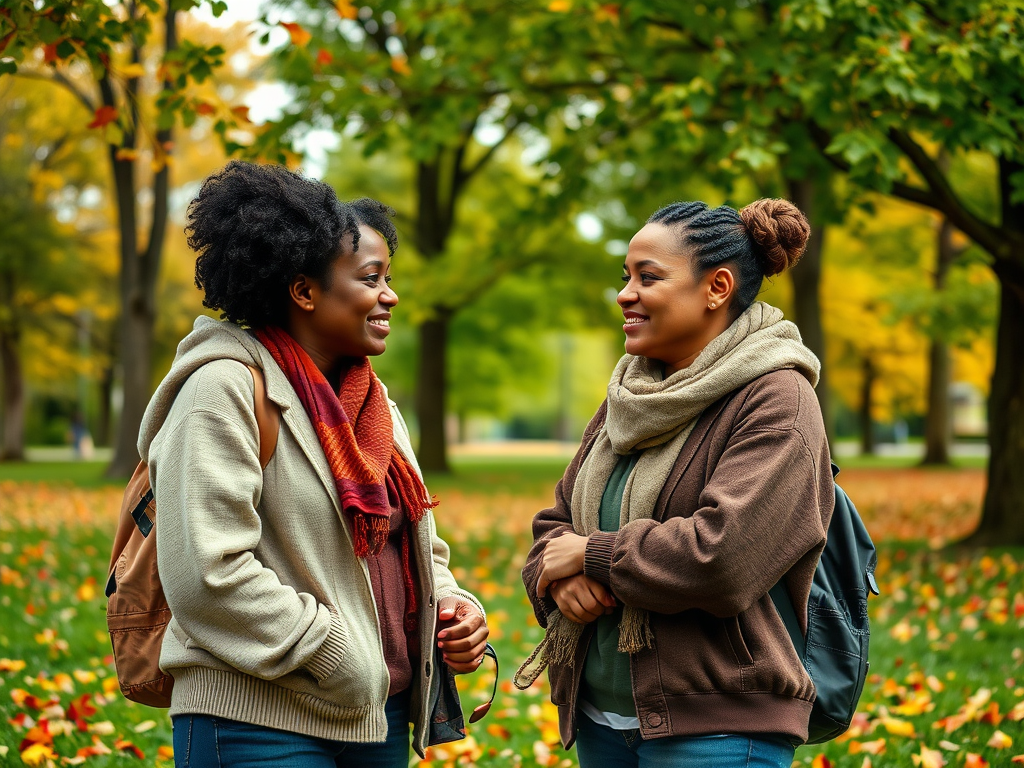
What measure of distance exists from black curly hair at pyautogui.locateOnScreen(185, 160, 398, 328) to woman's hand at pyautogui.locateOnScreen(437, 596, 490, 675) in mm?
913

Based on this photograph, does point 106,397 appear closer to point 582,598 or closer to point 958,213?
point 958,213

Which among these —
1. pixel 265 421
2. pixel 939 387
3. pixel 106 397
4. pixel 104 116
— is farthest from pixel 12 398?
pixel 265 421

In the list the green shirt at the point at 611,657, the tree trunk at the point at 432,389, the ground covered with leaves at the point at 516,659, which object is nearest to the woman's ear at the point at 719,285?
the green shirt at the point at 611,657

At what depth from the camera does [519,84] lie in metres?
8.80

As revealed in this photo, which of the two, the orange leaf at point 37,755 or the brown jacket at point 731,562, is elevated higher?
the brown jacket at point 731,562

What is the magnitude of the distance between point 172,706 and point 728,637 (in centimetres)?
128

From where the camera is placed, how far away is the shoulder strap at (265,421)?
7.26 feet

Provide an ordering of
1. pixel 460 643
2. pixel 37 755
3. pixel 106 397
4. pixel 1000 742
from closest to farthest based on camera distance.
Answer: pixel 460 643
pixel 37 755
pixel 1000 742
pixel 106 397

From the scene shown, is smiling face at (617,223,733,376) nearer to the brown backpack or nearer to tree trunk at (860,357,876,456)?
the brown backpack

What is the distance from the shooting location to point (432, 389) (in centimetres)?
1939

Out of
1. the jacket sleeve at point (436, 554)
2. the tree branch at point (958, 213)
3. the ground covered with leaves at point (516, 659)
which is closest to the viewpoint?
the jacket sleeve at point (436, 554)

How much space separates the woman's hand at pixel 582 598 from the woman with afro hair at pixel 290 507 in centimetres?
35

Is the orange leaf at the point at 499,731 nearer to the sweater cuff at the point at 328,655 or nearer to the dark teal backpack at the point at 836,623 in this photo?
the dark teal backpack at the point at 836,623

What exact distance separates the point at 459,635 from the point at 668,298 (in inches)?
41.1
